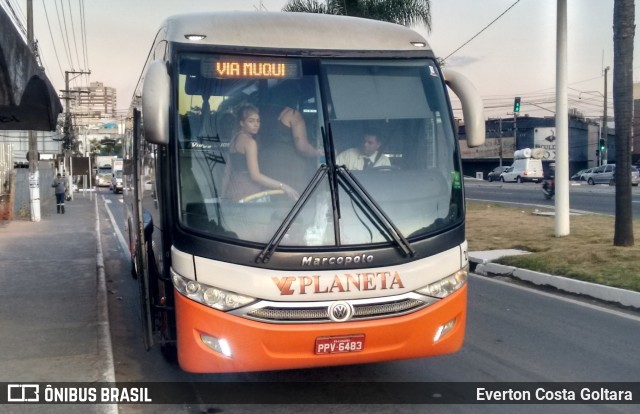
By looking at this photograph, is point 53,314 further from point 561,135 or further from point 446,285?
point 561,135

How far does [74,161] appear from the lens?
194 feet

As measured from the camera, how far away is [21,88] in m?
8.19

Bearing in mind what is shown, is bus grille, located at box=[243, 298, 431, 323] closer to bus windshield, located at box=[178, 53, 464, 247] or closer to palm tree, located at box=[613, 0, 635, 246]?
bus windshield, located at box=[178, 53, 464, 247]

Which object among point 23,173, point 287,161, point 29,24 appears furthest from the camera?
point 23,173

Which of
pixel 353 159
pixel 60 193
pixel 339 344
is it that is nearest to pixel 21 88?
pixel 353 159

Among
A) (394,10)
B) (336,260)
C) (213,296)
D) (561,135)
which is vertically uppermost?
(394,10)

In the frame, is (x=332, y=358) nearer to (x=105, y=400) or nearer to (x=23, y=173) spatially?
(x=105, y=400)

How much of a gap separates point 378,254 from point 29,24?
1083 inches

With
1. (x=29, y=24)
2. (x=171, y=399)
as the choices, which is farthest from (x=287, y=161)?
(x=29, y=24)

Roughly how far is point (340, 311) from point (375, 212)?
0.79 metres

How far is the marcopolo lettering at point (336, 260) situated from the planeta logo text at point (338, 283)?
9cm

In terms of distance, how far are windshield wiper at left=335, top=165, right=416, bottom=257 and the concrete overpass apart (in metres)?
3.92

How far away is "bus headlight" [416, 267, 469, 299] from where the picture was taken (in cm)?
581

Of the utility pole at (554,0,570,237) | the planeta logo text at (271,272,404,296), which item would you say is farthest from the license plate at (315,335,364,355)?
the utility pole at (554,0,570,237)
